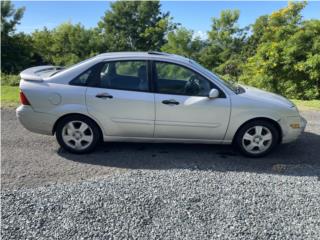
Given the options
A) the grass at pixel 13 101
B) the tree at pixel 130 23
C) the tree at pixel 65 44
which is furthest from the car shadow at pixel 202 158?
the tree at pixel 130 23

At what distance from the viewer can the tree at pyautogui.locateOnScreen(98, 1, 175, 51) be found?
3675 cm

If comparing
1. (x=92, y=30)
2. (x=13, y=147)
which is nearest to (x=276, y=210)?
(x=13, y=147)

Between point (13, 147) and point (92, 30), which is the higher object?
point (92, 30)

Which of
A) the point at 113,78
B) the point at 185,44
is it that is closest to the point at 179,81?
the point at 113,78

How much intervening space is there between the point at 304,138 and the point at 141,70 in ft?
11.3

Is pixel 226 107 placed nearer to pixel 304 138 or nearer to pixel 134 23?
pixel 304 138

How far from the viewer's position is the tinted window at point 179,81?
4.85 metres

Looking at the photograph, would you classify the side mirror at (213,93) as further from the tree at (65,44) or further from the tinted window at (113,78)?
the tree at (65,44)

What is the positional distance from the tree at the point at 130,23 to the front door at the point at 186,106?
32.0m

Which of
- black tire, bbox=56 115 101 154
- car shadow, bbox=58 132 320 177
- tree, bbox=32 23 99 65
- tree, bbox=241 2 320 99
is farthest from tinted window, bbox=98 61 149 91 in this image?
tree, bbox=32 23 99 65

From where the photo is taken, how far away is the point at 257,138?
4.96 metres

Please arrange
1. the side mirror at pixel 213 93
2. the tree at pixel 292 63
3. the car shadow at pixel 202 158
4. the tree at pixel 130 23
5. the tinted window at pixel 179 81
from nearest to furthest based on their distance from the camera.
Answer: the car shadow at pixel 202 158
the side mirror at pixel 213 93
the tinted window at pixel 179 81
the tree at pixel 292 63
the tree at pixel 130 23

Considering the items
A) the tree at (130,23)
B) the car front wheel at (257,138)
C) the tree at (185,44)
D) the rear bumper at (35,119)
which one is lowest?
the car front wheel at (257,138)

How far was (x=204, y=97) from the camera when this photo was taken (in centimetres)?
480
